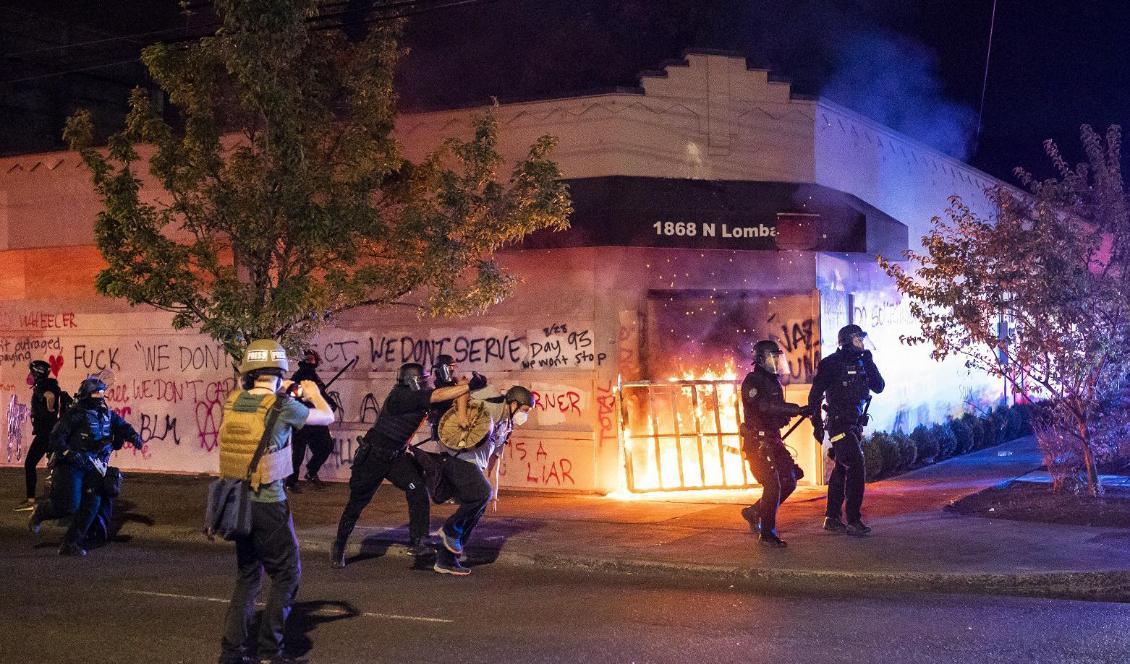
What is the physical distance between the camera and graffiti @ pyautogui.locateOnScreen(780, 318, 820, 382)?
46.7 feet

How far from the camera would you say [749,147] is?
47.1 ft

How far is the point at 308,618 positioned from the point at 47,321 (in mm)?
12740

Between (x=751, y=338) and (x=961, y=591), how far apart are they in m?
6.13

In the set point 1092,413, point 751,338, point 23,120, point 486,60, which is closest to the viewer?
point 1092,413

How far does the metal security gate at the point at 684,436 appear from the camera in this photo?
13977 millimetres

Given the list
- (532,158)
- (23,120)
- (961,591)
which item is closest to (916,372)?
(532,158)

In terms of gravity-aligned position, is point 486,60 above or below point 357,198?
above

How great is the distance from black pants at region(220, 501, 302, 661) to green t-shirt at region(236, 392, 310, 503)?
0.16 ft

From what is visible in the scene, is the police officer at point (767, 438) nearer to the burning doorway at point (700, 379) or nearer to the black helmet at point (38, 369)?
the burning doorway at point (700, 379)

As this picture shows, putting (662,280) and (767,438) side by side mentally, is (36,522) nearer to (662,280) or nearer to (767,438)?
(767,438)

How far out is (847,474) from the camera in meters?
10.6

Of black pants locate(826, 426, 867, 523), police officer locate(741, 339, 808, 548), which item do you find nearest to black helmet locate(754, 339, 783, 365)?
police officer locate(741, 339, 808, 548)

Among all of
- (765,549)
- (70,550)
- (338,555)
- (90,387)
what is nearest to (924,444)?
(765,549)

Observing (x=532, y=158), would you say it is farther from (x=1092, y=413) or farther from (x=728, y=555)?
(x=1092, y=413)
